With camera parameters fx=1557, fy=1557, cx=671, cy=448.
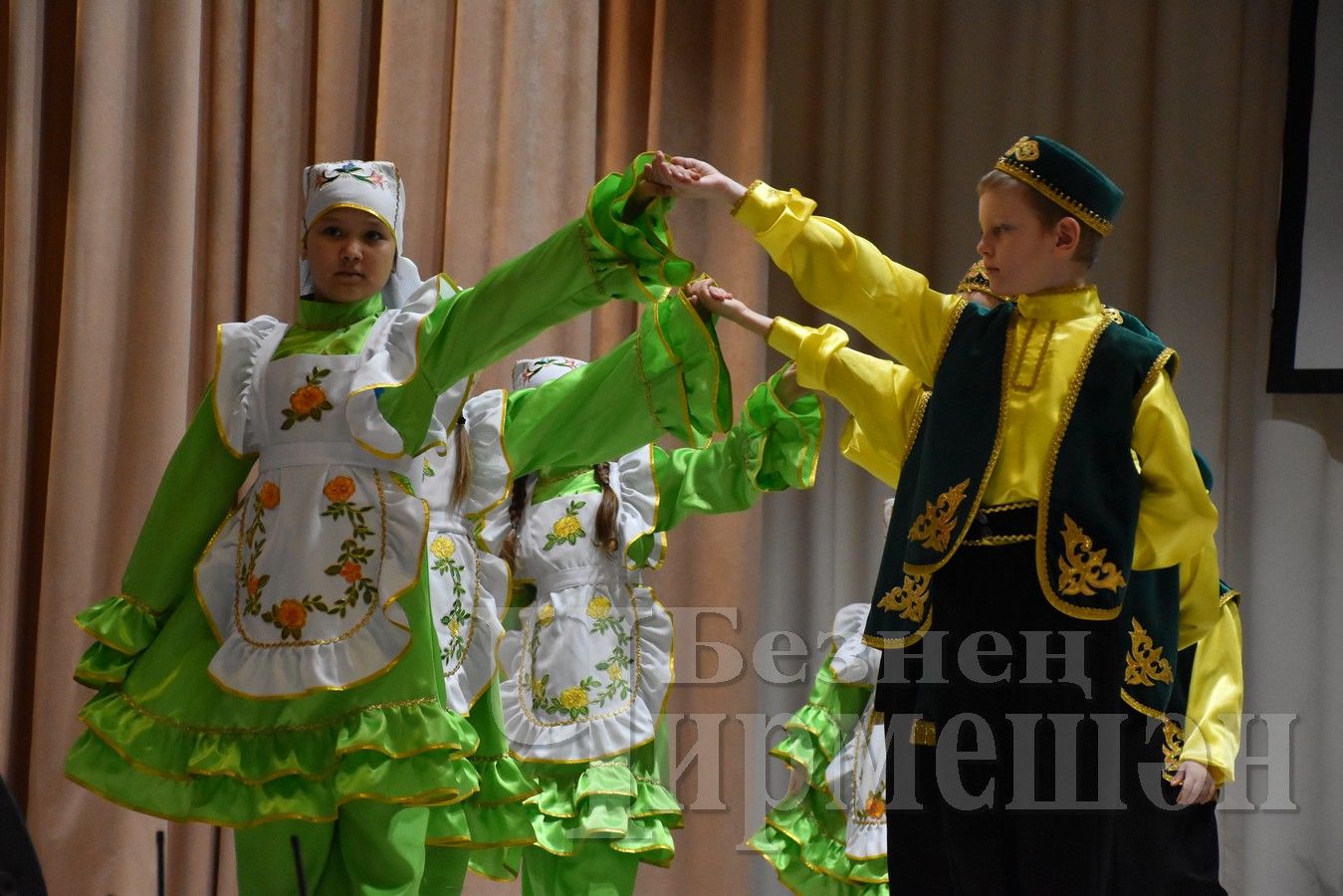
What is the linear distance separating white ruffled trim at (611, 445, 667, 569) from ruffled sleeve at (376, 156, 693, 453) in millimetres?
1111

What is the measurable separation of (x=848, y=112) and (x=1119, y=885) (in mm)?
3971

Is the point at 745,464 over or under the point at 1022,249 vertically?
under

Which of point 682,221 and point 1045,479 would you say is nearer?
point 1045,479

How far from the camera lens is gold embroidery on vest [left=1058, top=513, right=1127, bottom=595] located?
7.00 ft

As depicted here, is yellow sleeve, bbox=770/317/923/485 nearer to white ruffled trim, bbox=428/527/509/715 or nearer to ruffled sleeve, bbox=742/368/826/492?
ruffled sleeve, bbox=742/368/826/492

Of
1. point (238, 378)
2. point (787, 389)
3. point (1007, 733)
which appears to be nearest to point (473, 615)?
point (238, 378)

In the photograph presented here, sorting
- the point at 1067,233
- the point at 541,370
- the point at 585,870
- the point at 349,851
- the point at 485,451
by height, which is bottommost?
the point at 585,870

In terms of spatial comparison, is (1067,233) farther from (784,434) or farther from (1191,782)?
(784,434)

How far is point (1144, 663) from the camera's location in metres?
2.21

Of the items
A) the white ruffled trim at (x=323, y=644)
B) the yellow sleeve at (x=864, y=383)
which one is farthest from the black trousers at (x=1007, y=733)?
the white ruffled trim at (x=323, y=644)

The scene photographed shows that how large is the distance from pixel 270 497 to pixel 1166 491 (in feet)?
4.65

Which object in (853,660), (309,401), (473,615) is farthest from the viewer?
(853,660)

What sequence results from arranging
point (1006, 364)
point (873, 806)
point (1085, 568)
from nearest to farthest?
point (1085, 568), point (1006, 364), point (873, 806)

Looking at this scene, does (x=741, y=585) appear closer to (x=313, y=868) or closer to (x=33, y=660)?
(x=33, y=660)
